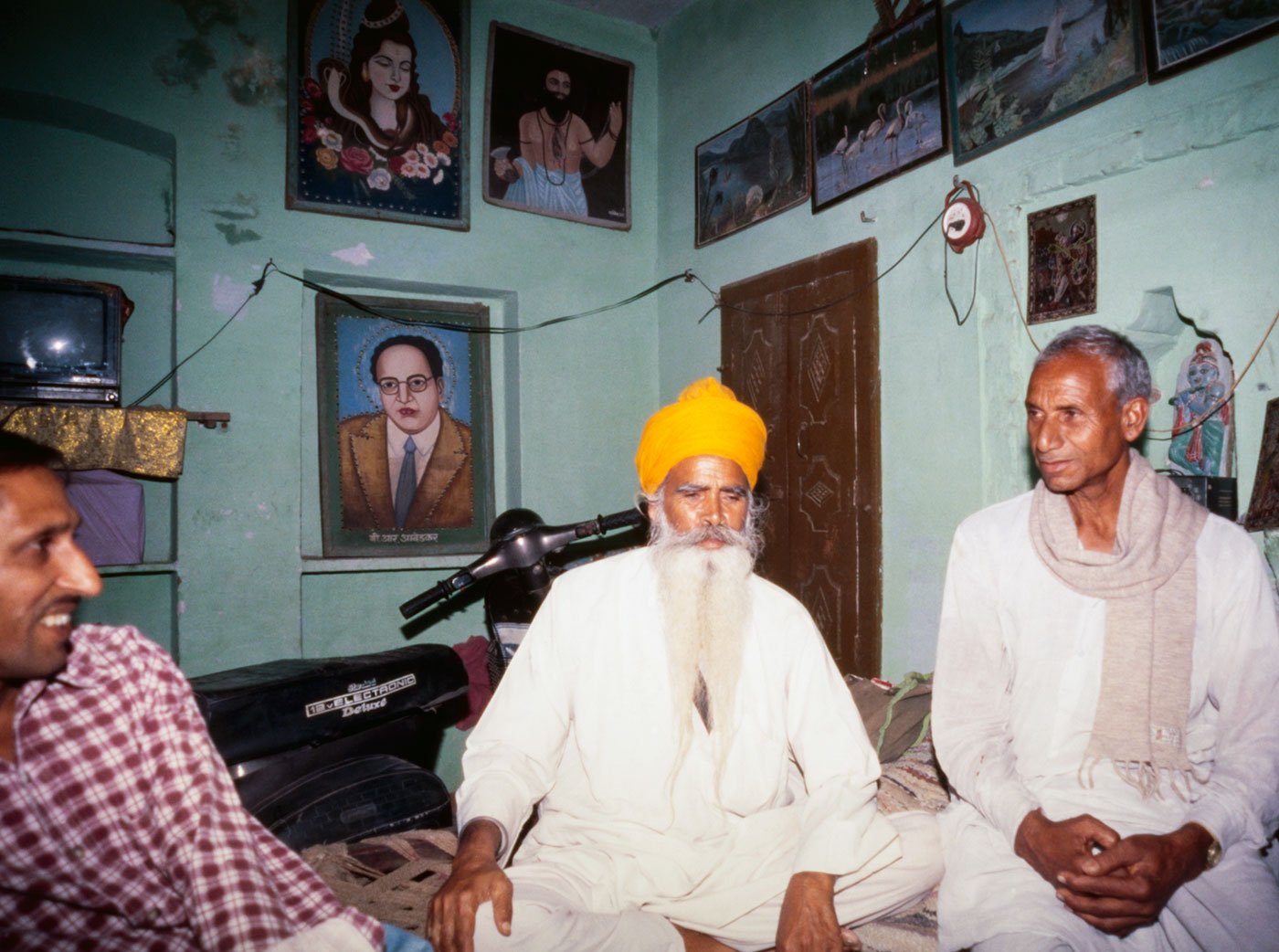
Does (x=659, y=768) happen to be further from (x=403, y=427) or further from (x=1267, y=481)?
(x=403, y=427)

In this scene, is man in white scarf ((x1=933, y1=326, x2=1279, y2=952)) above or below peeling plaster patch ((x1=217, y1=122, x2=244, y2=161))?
below

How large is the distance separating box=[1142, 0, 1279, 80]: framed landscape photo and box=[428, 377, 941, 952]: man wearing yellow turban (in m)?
2.19

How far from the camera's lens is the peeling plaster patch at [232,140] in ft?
15.0

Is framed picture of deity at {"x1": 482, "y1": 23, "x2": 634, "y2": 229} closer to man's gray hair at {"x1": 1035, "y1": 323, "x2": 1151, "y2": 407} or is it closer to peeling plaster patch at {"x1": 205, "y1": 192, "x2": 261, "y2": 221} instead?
peeling plaster patch at {"x1": 205, "y1": 192, "x2": 261, "y2": 221}

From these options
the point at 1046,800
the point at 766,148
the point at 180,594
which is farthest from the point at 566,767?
the point at 766,148

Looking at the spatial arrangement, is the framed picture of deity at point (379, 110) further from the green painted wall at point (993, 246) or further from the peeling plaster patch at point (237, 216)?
the green painted wall at point (993, 246)

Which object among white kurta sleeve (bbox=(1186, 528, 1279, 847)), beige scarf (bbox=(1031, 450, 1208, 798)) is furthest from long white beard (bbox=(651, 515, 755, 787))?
white kurta sleeve (bbox=(1186, 528, 1279, 847))

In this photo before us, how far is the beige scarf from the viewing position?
184 centimetres

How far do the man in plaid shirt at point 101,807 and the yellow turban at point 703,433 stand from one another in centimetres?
149

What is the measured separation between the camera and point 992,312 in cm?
347

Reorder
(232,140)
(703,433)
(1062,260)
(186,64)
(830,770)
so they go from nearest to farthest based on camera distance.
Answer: (830,770) < (703,433) < (1062,260) < (186,64) < (232,140)

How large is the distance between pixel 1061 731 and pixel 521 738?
4.51 feet

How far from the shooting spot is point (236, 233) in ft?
15.1

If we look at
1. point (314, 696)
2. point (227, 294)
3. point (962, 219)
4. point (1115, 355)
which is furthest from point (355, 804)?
point (962, 219)
